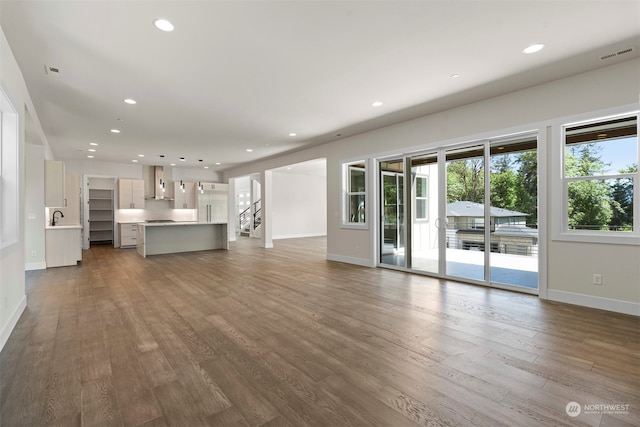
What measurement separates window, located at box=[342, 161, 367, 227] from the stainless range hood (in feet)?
23.8

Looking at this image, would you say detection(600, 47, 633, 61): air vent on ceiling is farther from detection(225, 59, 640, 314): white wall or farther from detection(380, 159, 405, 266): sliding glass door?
detection(380, 159, 405, 266): sliding glass door

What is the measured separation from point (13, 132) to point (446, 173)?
234 inches

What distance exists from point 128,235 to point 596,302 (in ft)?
38.3

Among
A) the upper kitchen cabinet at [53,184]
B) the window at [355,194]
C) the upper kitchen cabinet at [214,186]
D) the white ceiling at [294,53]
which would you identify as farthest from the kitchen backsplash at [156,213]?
the window at [355,194]

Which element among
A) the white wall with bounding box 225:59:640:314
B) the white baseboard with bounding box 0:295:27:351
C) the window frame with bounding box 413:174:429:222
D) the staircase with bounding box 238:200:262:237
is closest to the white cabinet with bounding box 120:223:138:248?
the staircase with bounding box 238:200:262:237

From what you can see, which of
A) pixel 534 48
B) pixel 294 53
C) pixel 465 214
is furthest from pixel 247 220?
pixel 534 48

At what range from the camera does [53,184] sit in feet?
20.0

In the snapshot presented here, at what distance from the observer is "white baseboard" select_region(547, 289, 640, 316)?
11.2 feet

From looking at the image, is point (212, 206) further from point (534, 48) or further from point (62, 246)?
point (534, 48)

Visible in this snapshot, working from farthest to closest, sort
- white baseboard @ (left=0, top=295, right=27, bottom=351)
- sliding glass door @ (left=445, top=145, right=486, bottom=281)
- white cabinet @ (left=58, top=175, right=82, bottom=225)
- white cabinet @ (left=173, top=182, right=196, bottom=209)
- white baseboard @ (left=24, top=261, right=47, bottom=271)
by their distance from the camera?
white cabinet @ (left=173, top=182, right=196, bottom=209) < white cabinet @ (left=58, top=175, right=82, bottom=225) < white baseboard @ (left=24, top=261, right=47, bottom=271) < sliding glass door @ (left=445, top=145, right=486, bottom=281) < white baseboard @ (left=0, top=295, right=27, bottom=351)

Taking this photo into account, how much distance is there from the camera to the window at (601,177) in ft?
11.6

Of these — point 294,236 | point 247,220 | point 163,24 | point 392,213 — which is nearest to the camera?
point 163,24

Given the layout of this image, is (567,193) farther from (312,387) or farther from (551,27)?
(312,387)

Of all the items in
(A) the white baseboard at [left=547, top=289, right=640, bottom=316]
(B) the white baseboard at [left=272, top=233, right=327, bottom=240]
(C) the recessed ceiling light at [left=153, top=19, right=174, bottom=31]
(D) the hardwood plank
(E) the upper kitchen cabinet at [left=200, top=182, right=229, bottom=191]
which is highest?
(C) the recessed ceiling light at [left=153, top=19, right=174, bottom=31]
